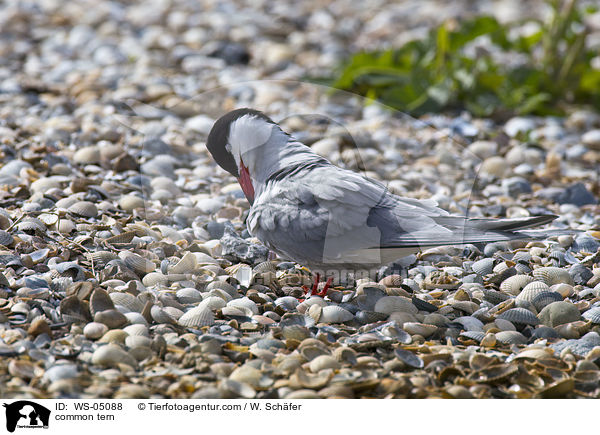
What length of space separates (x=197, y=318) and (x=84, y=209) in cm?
105

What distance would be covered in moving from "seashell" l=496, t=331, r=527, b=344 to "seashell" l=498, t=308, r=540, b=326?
101 mm

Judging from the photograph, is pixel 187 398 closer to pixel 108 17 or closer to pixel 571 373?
pixel 571 373

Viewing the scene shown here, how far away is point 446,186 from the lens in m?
4.06

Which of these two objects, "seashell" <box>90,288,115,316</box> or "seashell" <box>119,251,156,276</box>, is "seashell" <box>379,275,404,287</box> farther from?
"seashell" <box>90,288,115,316</box>

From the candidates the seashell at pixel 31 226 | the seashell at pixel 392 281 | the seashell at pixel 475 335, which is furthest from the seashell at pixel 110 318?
the seashell at pixel 475 335

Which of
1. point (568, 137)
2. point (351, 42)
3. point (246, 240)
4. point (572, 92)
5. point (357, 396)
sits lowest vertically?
point (357, 396)

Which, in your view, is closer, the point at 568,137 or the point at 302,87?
the point at 568,137

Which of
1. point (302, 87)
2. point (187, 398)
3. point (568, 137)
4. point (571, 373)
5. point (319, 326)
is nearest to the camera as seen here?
point (187, 398)

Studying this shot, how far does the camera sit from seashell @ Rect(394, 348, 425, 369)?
7.92ft

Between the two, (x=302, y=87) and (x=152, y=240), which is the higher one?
(x=302, y=87)

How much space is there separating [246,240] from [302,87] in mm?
2267

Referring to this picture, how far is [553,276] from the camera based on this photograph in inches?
121

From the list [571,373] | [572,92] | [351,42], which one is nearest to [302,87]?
[351,42]

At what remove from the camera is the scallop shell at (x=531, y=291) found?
2.88 meters
